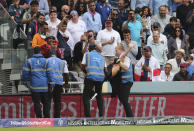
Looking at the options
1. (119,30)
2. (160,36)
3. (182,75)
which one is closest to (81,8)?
(119,30)

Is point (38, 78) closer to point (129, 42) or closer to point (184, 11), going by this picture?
Answer: point (129, 42)

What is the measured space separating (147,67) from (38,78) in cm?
366

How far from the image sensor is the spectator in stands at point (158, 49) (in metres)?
17.1

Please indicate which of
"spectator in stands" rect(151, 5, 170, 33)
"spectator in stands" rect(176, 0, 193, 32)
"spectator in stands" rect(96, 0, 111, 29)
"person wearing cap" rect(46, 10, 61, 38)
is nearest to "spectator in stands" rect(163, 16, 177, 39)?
"spectator in stands" rect(151, 5, 170, 33)

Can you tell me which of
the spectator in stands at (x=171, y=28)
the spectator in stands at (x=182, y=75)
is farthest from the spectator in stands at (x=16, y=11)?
the spectator in stands at (x=182, y=75)

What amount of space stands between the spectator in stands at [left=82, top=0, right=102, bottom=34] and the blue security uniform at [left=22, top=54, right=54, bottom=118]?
4479mm

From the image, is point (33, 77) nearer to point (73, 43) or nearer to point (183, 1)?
point (73, 43)

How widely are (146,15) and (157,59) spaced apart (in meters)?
2.23

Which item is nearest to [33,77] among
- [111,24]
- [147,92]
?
[147,92]

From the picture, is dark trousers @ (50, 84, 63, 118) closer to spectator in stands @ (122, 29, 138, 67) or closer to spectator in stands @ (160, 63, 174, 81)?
spectator in stands @ (160, 63, 174, 81)

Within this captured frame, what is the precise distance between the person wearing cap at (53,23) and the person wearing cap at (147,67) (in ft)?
8.88

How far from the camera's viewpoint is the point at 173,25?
18172mm

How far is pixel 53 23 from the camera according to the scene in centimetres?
1691

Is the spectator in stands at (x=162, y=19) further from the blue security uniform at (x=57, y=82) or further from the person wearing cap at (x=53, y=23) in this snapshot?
the blue security uniform at (x=57, y=82)
